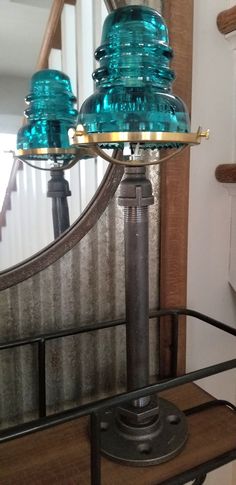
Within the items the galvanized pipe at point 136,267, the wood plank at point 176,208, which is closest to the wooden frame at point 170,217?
the wood plank at point 176,208

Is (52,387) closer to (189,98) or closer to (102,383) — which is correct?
(102,383)

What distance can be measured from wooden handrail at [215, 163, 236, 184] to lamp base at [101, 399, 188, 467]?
502 millimetres

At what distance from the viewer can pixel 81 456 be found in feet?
2.11

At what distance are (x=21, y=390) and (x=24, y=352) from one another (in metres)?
0.08

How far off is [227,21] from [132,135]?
1.72ft

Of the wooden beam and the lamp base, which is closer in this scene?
the lamp base

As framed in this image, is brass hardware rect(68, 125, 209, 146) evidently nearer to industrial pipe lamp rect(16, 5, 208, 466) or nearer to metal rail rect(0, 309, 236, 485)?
industrial pipe lamp rect(16, 5, 208, 466)

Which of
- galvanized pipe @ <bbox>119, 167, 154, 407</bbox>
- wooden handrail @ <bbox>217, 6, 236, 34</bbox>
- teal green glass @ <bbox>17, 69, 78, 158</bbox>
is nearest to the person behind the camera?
galvanized pipe @ <bbox>119, 167, 154, 407</bbox>

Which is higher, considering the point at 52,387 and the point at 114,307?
the point at 114,307

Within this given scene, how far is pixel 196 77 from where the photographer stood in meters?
0.85

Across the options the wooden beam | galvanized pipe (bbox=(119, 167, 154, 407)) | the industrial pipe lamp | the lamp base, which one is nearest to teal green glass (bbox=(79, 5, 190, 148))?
the industrial pipe lamp

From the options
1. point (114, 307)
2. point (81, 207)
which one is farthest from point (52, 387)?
point (81, 207)

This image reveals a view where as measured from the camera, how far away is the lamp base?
0.62 m

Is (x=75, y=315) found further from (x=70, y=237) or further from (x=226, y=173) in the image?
(x=226, y=173)
